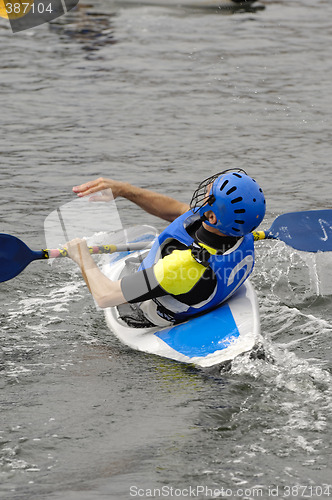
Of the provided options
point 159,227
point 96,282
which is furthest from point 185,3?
point 96,282

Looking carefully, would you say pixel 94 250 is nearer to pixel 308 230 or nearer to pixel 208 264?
pixel 208 264

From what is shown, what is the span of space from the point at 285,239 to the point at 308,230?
0.63 ft

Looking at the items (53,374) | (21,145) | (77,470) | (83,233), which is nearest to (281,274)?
(83,233)

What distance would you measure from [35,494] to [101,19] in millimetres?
13099

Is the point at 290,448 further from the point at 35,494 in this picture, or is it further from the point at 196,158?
the point at 196,158

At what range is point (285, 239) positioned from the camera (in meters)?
5.75

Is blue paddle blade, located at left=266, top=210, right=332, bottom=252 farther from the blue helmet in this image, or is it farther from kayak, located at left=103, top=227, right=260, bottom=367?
the blue helmet

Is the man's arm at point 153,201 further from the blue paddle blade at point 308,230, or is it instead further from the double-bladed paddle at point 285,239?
the blue paddle blade at point 308,230

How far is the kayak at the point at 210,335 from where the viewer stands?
4745mm

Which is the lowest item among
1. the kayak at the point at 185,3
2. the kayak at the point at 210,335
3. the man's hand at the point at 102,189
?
the kayak at the point at 185,3

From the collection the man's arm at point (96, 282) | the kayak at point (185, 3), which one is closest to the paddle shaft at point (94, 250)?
the man's arm at point (96, 282)

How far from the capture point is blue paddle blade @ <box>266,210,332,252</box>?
18.9 ft

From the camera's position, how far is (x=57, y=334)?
5.54 meters

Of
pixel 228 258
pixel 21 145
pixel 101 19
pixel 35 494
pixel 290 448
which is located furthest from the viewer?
pixel 101 19
